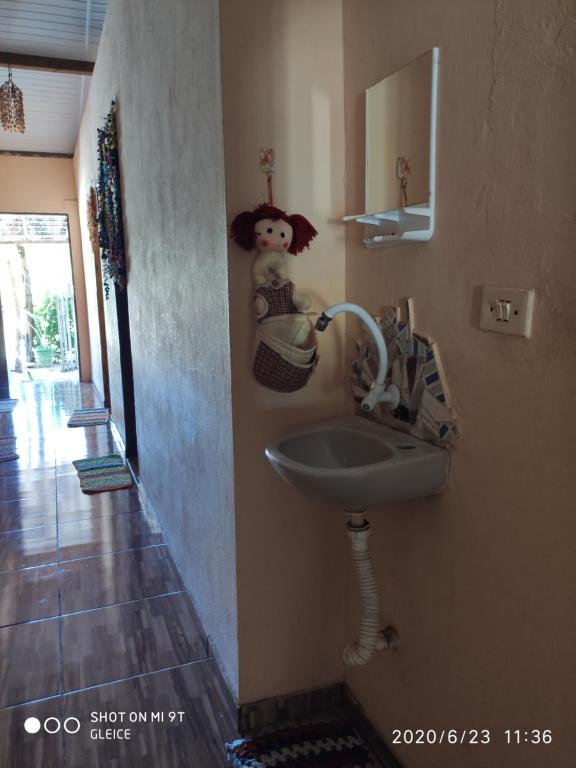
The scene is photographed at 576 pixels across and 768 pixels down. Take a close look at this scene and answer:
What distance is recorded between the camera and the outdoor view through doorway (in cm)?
745

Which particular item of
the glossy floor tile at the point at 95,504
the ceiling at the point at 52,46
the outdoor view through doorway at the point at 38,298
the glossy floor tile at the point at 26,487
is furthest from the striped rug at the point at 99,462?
the outdoor view through doorway at the point at 38,298

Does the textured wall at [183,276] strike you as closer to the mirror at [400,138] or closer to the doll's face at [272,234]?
the doll's face at [272,234]

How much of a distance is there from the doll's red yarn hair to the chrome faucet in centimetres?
22

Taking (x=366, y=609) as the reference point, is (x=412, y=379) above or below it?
above

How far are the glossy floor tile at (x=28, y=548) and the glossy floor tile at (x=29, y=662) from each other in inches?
20.7

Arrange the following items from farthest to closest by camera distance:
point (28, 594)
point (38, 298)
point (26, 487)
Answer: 1. point (38, 298)
2. point (26, 487)
3. point (28, 594)

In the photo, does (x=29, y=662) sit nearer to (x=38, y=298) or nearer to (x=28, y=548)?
(x=28, y=548)

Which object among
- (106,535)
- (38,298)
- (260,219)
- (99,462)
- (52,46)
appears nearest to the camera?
(260,219)

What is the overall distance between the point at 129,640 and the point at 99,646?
0.10 m

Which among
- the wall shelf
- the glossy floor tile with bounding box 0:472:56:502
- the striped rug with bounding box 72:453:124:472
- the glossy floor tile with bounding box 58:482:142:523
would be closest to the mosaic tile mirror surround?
the wall shelf

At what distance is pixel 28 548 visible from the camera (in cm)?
281

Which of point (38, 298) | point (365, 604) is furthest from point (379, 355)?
point (38, 298)

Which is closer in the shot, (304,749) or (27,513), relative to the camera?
(304,749)

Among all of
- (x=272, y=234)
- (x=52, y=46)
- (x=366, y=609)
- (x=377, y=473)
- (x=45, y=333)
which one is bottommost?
(x=366, y=609)
